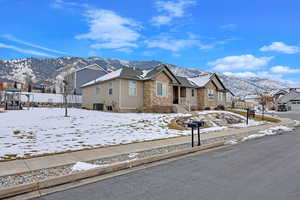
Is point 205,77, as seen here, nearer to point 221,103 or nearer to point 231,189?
point 221,103

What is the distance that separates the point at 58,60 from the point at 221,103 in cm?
8322

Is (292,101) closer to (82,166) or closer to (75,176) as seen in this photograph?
(82,166)

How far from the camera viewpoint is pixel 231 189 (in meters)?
4.25

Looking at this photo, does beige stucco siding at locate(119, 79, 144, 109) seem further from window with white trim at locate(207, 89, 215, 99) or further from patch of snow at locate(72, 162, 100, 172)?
patch of snow at locate(72, 162, 100, 172)

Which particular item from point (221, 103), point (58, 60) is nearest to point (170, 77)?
point (221, 103)

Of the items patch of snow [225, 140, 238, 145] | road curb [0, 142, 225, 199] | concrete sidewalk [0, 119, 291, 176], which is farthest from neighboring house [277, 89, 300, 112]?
road curb [0, 142, 225, 199]

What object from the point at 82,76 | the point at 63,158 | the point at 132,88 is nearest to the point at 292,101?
the point at 132,88

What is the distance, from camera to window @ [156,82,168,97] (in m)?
21.8

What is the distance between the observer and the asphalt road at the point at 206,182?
3.99 metres

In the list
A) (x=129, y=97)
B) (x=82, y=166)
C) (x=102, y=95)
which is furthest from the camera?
(x=102, y=95)

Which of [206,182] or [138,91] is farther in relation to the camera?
[138,91]

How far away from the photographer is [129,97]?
820 inches

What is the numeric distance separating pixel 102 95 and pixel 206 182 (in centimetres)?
2036

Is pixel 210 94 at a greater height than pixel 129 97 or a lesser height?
greater
